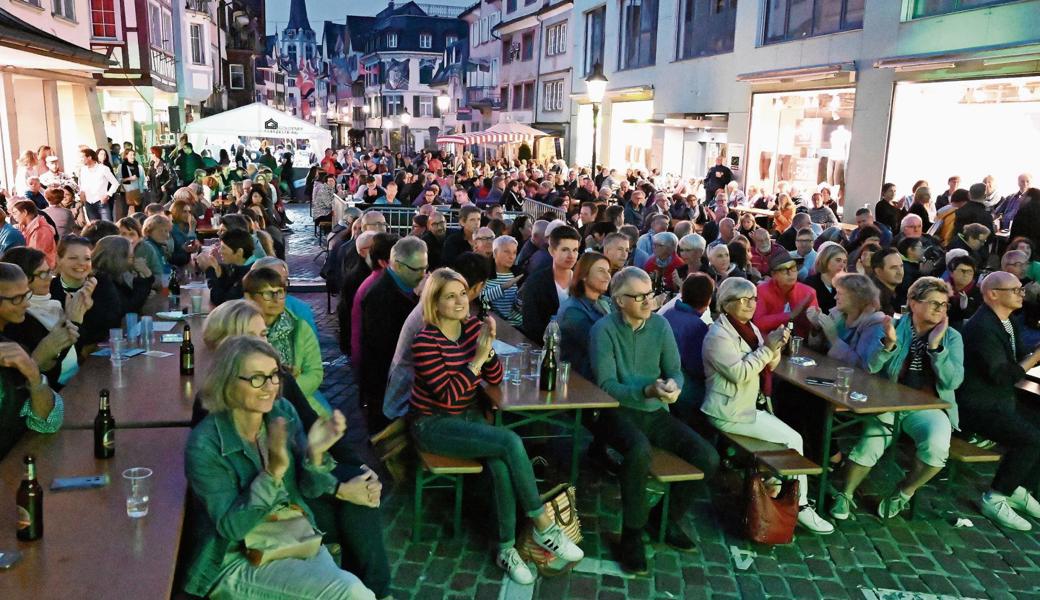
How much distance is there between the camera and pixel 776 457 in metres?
5.20

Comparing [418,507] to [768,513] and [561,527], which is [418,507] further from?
[768,513]

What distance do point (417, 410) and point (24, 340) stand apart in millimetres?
Result: 2282

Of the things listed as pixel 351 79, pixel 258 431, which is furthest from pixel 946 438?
pixel 351 79

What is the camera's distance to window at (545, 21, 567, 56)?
114ft

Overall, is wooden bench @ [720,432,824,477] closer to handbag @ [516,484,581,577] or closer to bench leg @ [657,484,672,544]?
bench leg @ [657,484,672,544]

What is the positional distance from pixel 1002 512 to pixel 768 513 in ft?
5.90

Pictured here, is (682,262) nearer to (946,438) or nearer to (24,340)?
(946,438)

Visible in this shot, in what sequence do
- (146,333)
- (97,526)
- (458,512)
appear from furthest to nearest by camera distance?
(146,333)
(458,512)
(97,526)

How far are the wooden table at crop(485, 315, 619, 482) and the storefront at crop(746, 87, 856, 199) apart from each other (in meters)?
11.8

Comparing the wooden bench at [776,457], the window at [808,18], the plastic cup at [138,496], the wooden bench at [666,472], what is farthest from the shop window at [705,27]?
the plastic cup at [138,496]

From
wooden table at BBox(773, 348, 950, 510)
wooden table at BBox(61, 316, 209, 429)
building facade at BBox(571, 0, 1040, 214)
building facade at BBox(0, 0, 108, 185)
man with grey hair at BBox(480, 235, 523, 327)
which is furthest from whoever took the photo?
building facade at BBox(0, 0, 108, 185)

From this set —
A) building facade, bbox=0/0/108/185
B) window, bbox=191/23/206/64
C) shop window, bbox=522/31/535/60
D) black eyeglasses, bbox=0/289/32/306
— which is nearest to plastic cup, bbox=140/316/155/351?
black eyeglasses, bbox=0/289/32/306

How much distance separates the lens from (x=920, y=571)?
16.3ft

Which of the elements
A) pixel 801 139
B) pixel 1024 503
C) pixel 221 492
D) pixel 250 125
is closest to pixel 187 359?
pixel 221 492
